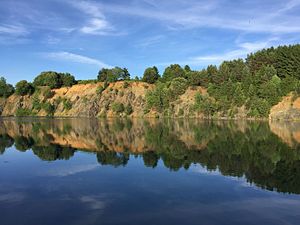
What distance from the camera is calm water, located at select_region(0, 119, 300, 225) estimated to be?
18344 mm

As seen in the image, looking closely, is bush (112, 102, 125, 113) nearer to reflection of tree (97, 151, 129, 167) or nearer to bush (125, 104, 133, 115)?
bush (125, 104, 133, 115)

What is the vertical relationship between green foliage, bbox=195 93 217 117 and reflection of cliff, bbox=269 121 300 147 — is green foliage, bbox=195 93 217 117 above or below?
above

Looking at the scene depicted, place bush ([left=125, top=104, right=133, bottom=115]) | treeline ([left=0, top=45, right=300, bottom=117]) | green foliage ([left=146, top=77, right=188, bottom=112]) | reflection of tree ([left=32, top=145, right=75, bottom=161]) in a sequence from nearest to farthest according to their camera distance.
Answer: reflection of tree ([left=32, top=145, right=75, bottom=161]) → treeline ([left=0, top=45, right=300, bottom=117]) → green foliage ([left=146, top=77, right=188, bottom=112]) → bush ([left=125, top=104, right=133, bottom=115])

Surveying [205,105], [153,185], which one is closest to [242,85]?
[205,105]

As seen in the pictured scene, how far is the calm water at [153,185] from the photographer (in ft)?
60.2

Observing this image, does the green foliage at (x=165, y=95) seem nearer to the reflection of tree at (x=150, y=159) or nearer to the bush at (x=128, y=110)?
the bush at (x=128, y=110)

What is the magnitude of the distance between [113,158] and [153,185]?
14390 mm

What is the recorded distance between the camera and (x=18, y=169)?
33.7 meters

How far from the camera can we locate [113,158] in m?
39.5

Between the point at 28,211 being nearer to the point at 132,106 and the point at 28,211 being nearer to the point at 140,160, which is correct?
the point at 140,160

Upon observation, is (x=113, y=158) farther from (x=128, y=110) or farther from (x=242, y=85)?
(x=128, y=110)

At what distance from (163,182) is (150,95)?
154619 mm

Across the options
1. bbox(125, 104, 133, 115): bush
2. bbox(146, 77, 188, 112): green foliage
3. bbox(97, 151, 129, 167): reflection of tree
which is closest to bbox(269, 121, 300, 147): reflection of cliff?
bbox(97, 151, 129, 167): reflection of tree

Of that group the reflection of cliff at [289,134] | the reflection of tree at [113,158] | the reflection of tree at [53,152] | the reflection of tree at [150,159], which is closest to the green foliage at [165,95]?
the reflection of cliff at [289,134]
